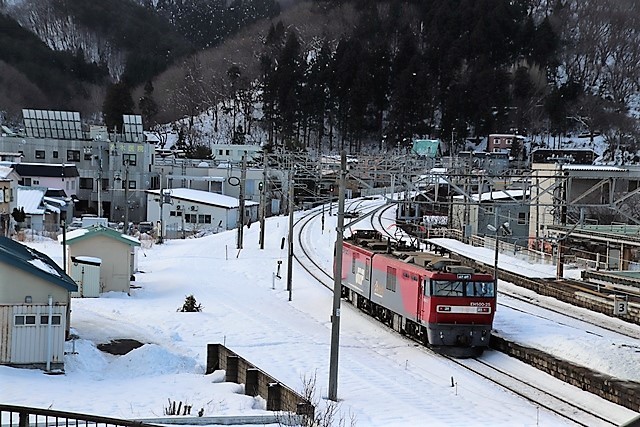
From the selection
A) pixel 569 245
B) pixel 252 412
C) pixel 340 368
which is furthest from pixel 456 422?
pixel 569 245

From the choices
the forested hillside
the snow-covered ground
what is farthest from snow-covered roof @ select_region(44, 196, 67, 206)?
the snow-covered ground

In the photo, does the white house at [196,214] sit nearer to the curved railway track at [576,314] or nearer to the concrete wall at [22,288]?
the curved railway track at [576,314]

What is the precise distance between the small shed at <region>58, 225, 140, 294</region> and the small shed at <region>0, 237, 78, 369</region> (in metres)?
8.45

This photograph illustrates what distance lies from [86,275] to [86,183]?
36504mm

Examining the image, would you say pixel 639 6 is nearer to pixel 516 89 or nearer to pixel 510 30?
pixel 510 30

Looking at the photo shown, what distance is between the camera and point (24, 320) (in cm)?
1527

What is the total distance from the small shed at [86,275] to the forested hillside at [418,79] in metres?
40.4

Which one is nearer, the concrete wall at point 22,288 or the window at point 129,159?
the concrete wall at point 22,288

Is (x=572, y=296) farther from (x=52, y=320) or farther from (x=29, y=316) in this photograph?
Answer: (x=29, y=316)

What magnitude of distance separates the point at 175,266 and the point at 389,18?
58689mm

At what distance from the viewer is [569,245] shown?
33.2m

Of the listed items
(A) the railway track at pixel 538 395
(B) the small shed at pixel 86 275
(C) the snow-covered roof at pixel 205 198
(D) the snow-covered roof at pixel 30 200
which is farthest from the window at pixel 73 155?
(A) the railway track at pixel 538 395

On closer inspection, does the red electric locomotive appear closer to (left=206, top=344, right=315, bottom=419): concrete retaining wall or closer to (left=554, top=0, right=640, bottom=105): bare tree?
(left=206, top=344, right=315, bottom=419): concrete retaining wall

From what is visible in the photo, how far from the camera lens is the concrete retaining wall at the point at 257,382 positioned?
1147cm
